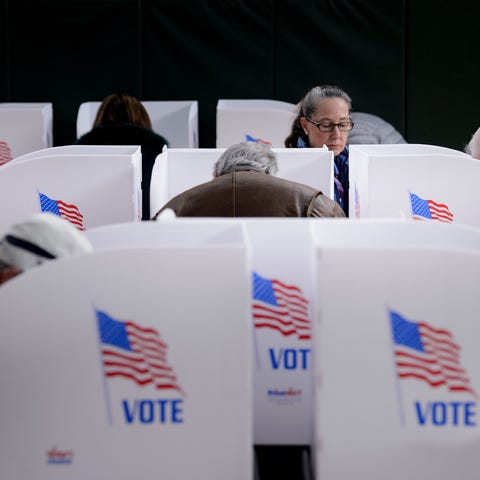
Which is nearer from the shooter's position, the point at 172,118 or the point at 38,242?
the point at 38,242

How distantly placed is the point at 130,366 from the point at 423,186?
171 cm

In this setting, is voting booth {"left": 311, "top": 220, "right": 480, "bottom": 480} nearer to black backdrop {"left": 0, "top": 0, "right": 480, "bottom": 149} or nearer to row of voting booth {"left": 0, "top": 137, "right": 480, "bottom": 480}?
row of voting booth {"left": 0, "top": 137, "right": 480, "bottom": 480}

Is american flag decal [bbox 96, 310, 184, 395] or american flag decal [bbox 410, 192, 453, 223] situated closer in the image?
american flag decal [bbox 96, 310, 184, 395]

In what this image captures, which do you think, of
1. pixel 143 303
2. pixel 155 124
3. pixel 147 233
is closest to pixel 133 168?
pixel 147 233

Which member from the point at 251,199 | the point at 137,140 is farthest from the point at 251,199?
the point at 137,140

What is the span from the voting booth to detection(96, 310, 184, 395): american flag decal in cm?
29

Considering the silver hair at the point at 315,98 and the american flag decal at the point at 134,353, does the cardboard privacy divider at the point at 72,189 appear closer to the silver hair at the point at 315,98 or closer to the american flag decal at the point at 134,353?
the silver hair at the point at 315,98

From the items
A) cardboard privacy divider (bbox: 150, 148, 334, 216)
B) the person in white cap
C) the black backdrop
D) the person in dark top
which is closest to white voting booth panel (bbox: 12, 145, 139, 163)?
cardboard privacy divider (bbox: 150, 148, 334, 216)

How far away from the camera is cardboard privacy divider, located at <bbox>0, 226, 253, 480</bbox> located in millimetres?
2117

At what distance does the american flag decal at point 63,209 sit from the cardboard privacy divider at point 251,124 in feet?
9.77

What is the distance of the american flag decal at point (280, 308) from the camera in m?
2.40

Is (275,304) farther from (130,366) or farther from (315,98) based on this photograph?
(315,98)

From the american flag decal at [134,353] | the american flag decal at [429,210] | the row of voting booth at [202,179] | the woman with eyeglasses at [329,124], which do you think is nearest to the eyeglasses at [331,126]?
the woman with eyeglasses at [329,124]

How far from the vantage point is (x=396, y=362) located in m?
2.15
